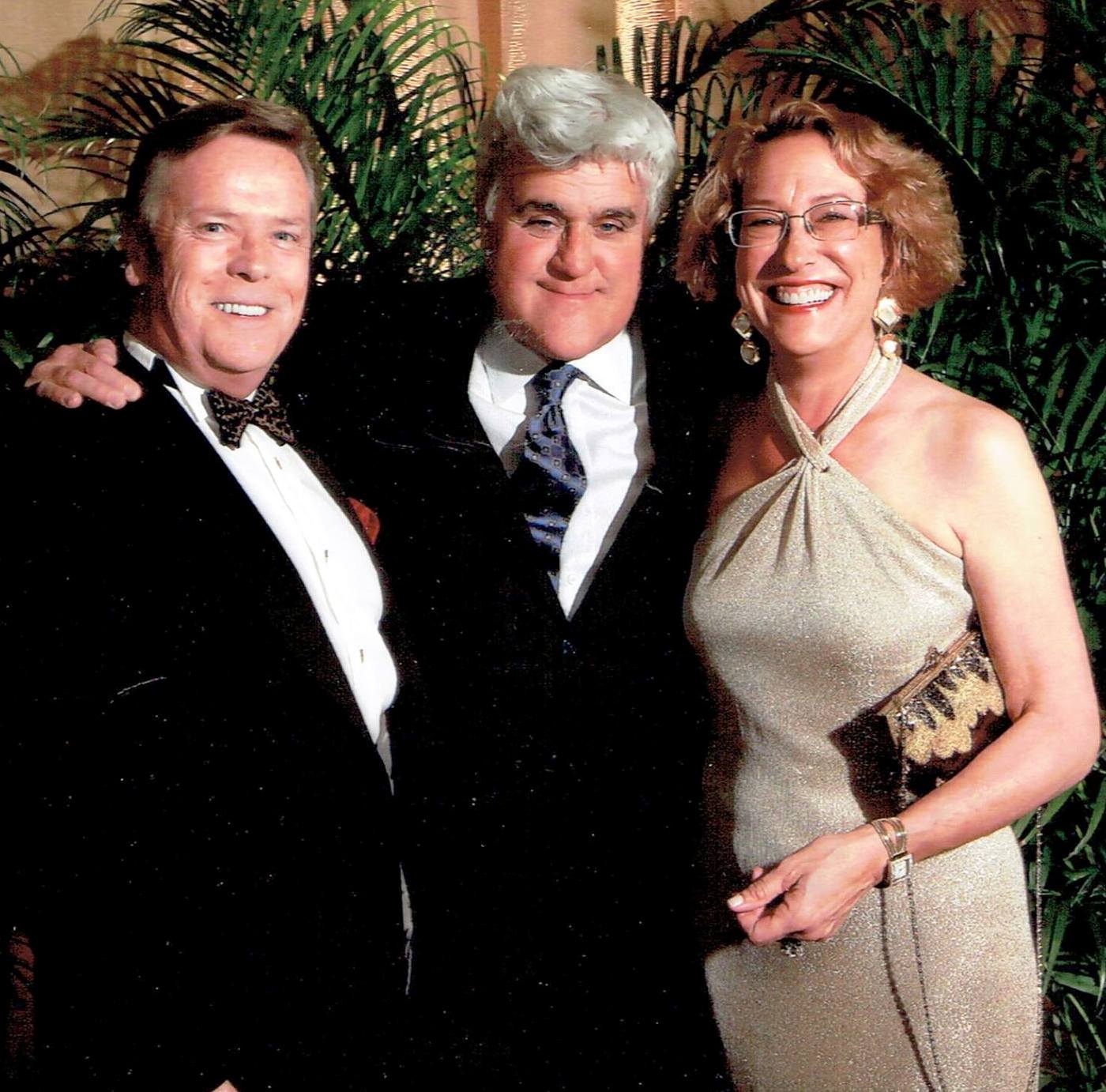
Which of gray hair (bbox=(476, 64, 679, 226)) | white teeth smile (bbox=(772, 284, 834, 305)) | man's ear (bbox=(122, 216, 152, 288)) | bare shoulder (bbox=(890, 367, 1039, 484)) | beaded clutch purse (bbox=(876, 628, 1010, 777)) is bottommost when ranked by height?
beaded clutch purse (bbox=(876, 628, 1010, 777))

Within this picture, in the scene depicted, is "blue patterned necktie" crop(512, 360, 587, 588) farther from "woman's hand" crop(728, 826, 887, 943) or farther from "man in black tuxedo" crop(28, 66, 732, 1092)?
"woman's hand" crop(728, 826, 887, 943)

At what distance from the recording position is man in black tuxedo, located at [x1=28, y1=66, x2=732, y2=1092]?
166cm

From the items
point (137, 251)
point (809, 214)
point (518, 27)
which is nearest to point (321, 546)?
point (137, 251)

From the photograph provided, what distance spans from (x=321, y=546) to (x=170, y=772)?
315 millimetres

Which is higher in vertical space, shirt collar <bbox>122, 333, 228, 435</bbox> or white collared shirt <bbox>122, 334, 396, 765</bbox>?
shirt collar <bbox>122, 333, 228, 435</bbox>

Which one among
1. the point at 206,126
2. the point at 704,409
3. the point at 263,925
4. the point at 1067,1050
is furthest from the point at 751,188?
the point at 1067,1050

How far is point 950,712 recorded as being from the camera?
1388mm

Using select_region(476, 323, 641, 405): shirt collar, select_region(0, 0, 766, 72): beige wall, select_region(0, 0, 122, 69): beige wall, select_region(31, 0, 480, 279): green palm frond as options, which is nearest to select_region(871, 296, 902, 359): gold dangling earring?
select_region(476, 323, 641, 405): shirt collar

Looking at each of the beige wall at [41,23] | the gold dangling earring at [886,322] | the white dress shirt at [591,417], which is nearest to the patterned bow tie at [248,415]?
the white dress shirt at [591,417]

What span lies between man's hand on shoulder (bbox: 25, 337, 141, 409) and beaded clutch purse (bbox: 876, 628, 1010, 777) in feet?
2.97

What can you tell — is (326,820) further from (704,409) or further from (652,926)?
(704,409)

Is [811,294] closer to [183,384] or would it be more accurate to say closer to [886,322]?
[886,322]

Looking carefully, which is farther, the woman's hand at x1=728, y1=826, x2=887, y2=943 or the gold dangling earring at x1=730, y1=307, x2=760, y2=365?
the gold dangling earring at x1=730, y1=307, x2=760, y2=365

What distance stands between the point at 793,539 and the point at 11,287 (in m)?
1.72
